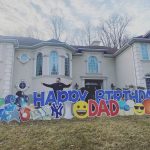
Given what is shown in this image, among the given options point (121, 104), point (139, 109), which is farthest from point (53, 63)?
point (139, 109)

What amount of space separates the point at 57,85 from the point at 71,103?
1700 mm

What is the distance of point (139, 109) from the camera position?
389 inches

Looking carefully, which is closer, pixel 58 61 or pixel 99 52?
pixel 58 61

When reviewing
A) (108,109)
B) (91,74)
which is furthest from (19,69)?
(108,109)

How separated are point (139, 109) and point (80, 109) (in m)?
2.91

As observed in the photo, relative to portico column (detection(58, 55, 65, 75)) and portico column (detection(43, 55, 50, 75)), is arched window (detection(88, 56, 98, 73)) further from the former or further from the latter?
portico column (detection(43, 55, 50, 75))

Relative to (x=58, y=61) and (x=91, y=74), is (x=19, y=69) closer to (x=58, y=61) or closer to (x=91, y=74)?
(x=58, y=61)

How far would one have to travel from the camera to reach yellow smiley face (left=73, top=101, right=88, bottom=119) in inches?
362

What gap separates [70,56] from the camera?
19453mm

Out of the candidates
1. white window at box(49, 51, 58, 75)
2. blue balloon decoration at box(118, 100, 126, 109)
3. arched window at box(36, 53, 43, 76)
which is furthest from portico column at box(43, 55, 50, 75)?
blue balloon decoration at box(118, 100, 126, 109)

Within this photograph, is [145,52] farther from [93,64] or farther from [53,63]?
[53,63]

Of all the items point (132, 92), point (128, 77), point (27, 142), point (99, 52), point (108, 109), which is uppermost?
point (99, 52)

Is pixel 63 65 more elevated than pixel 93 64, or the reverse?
pixel 93 64

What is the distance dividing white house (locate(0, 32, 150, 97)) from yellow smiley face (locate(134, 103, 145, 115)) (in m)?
7.60
